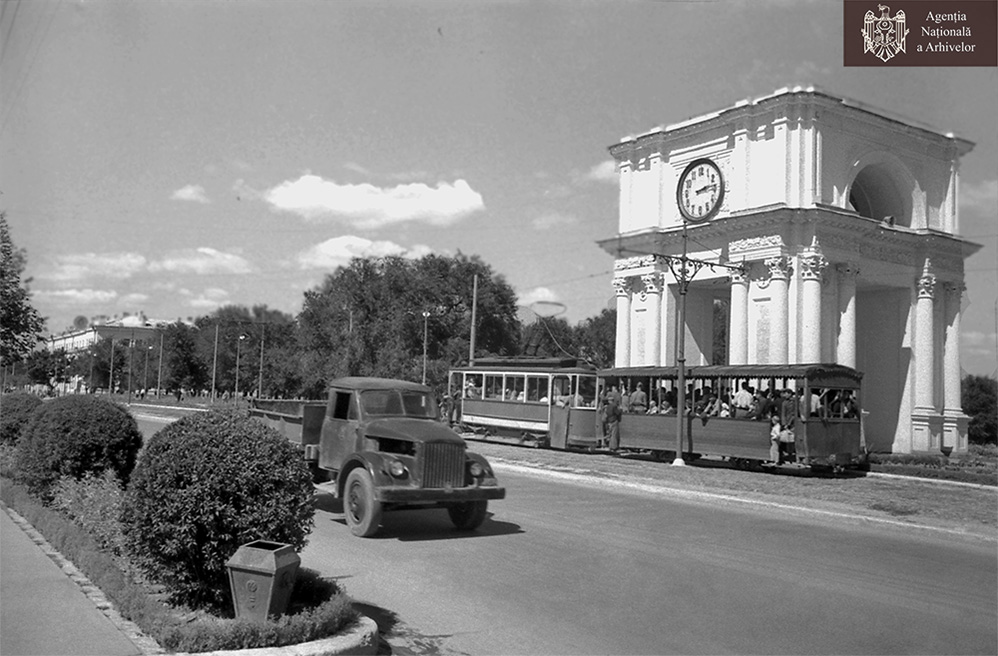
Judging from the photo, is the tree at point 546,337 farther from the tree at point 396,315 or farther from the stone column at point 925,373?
the stone column at point 925,373

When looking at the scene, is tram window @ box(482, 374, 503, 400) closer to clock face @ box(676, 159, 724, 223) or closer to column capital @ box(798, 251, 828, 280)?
clock face @ box(676, 159, 724, 223)

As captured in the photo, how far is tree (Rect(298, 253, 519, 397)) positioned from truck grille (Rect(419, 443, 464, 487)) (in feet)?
146

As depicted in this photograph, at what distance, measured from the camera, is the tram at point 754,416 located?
21.1 metres

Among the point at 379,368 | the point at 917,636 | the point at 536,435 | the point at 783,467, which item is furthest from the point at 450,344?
the point at 917,636

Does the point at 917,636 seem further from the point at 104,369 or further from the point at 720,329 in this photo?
the point at 104,369

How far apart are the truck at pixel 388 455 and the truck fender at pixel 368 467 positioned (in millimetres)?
13

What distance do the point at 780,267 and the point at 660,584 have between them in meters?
24.5

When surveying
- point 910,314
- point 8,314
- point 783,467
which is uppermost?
point 910,314

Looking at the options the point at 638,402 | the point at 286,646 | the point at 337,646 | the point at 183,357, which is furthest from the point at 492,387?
the point at 183,357

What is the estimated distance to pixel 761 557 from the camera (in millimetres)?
10164

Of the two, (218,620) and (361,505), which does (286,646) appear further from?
(361,505)

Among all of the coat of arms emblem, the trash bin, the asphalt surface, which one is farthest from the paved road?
the coat of arms emblem

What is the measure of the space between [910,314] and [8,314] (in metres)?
32.8

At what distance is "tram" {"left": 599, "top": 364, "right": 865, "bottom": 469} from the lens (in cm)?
2112
